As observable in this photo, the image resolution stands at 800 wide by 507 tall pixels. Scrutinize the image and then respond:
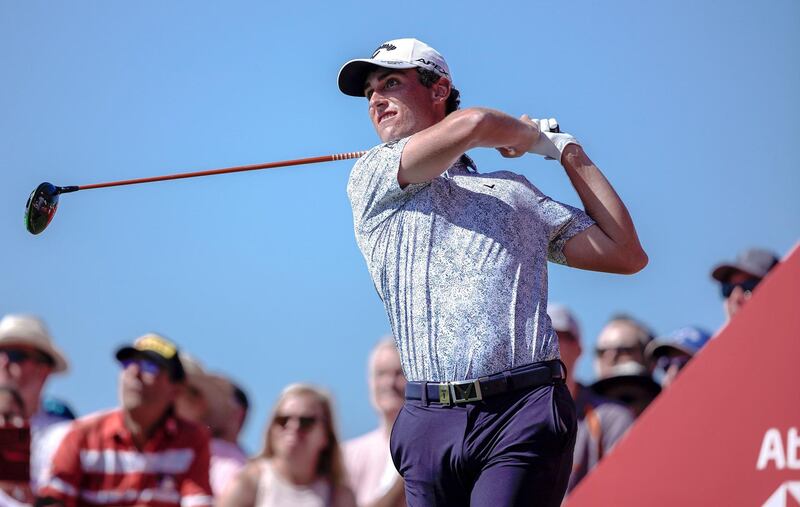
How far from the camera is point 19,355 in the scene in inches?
339

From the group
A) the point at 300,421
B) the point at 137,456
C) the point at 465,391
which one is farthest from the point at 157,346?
the point at 465,391

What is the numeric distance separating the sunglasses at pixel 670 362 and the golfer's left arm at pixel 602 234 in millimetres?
3448

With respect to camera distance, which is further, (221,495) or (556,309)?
(556,309)

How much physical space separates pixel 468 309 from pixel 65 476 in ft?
13.0

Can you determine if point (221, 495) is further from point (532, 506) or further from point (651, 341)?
point (532, 506)

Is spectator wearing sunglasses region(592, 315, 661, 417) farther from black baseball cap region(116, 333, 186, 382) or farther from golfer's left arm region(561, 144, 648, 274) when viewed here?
golfer's left arm region(561, 144, 648, 274)

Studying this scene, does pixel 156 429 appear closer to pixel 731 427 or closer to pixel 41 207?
pixel 41 207

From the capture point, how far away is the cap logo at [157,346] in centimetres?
766

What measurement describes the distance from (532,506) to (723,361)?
1.72m

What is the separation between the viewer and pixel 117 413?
754 centimetres

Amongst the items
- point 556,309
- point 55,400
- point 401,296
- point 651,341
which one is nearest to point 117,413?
point 55,400

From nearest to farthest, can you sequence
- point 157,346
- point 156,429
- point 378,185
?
point 378,185
point 156,429
point 157,346

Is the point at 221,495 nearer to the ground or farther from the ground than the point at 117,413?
nearer to the ground

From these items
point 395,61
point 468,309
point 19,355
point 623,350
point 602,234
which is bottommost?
point 468,309
